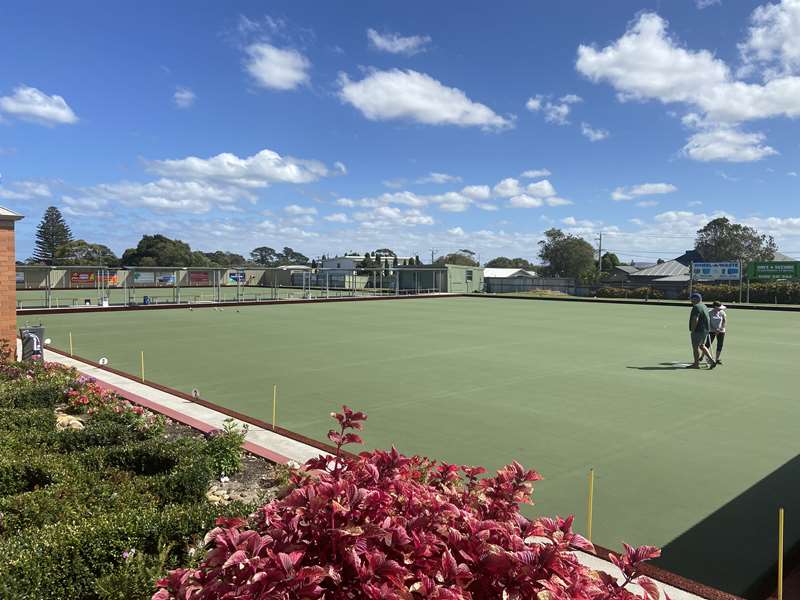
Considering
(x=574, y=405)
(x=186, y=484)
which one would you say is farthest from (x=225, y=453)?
(x=574, y=405)

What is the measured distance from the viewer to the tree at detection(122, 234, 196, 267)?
109062 millimetres

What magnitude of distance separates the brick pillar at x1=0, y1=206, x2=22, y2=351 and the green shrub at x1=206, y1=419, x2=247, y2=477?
8.79 metres

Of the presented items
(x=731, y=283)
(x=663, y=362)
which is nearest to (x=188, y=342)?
(x=663, y=362)

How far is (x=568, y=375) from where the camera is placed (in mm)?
13219

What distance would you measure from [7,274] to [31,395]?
5938 millimetres

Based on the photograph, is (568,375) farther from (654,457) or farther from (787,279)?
(787,279)

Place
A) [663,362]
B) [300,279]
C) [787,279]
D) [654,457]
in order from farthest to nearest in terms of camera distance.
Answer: [300,279] < [787,279] < [663,362] < [654,457]

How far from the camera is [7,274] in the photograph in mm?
12789

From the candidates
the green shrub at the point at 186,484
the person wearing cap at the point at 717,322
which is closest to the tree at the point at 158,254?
the person wearing cap at the point at 717,322

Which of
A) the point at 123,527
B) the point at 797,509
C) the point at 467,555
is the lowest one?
the point at 797,509

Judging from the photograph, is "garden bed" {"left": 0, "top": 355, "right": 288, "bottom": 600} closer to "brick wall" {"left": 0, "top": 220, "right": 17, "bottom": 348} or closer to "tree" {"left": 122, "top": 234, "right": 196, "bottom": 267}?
"brick wall" {"left": 0, "top": 220, "right": 17, "bottom": 348}

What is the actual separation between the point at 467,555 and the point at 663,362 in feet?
47.3

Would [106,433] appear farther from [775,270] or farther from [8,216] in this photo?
[775,270]

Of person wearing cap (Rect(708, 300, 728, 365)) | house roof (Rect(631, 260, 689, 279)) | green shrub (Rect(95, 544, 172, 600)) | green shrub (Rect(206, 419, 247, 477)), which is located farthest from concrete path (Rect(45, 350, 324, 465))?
house roof (Rect(631, 260, 689, 279))
